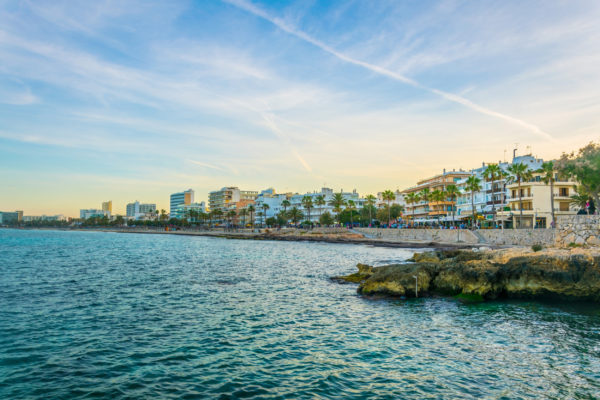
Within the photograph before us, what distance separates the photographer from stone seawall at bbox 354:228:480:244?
70119 mm

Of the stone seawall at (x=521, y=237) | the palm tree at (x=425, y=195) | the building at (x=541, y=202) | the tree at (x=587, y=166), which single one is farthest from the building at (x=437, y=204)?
the tree at (x=587, y=166)

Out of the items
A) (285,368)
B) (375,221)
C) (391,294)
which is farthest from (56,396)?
(375,221)

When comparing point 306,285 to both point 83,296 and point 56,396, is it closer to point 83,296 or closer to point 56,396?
point 83,296

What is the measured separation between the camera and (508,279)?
24.0 m

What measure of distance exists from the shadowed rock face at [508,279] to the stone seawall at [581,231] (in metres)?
14.7

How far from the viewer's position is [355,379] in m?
11.4

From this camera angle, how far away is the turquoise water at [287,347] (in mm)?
10773

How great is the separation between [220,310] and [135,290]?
911 centimetres

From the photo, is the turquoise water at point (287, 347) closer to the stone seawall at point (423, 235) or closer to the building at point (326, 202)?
the stone seawall at point (423, 235)

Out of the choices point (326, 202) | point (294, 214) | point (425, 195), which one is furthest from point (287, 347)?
point (326, 202)

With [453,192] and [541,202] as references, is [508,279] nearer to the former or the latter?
[541,202]

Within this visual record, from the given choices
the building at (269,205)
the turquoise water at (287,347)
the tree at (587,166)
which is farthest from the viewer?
the building at (269,205)

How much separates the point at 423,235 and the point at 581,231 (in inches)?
1813

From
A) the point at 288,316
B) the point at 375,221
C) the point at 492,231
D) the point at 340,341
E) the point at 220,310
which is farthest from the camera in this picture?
the point at 375,221
